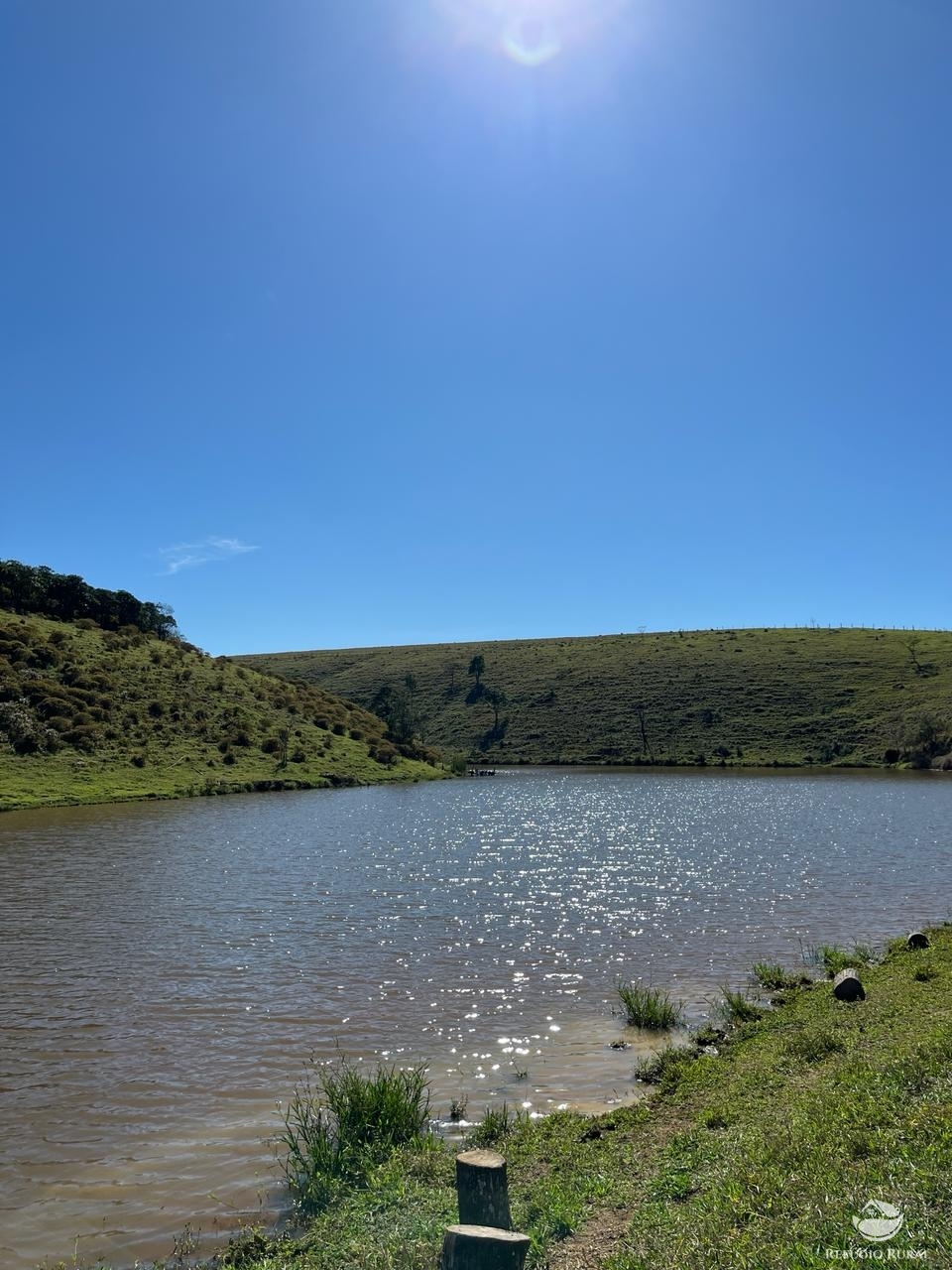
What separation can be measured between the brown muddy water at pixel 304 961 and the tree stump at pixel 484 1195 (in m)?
2.87

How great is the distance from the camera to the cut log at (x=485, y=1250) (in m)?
5.54

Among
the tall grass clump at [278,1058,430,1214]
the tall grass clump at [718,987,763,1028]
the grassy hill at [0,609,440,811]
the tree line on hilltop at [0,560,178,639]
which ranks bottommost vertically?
the tall grass clump at [718,987,763,1028]

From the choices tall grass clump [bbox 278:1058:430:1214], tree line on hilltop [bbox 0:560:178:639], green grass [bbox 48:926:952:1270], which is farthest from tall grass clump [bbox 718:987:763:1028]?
tree line on hilltop [bbox 0:560:178:639]

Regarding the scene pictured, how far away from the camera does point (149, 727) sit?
6097 cm

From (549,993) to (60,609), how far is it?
76.7m

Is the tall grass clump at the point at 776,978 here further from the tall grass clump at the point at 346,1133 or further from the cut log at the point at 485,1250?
the cut log at the point at 485,1250

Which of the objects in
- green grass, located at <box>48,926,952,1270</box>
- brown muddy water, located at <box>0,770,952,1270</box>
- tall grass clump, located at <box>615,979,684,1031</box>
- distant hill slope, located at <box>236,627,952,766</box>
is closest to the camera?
green grass, located at <box>48,926,952,1270</box>

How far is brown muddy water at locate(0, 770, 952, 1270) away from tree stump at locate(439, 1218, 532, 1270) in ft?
11.0

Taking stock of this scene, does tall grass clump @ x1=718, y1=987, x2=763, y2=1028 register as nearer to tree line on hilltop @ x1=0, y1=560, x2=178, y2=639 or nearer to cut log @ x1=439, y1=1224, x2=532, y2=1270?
cut log @ x1=439, y1=1224, x2=532, y2=1270

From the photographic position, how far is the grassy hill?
2035 inches

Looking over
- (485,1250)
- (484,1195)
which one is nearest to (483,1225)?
(484,1195)

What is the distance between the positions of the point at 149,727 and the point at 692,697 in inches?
3066

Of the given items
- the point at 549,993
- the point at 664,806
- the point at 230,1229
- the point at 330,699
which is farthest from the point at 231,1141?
the point at 330,699

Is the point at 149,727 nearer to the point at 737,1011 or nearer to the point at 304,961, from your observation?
the point at 304,961
